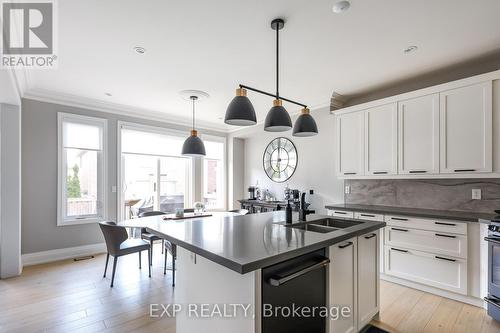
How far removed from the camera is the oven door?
2.28 meters

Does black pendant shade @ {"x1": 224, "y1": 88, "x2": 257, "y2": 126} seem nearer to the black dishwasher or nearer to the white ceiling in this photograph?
the white ceiling

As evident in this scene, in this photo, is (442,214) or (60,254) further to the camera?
(60,254)

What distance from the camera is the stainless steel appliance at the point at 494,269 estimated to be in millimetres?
2260

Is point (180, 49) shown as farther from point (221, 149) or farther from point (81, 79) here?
point (221, 149)

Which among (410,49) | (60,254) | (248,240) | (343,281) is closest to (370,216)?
(343,281)

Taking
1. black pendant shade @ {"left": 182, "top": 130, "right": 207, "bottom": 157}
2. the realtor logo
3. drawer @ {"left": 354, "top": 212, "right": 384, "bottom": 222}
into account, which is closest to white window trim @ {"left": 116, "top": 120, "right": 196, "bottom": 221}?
black pendant shade @ {"left": 182, "top": 130, "right": 207, "bottom": 157}

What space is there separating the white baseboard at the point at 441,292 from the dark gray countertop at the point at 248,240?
1407 millimetres

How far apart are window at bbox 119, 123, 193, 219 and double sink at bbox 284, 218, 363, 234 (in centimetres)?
382

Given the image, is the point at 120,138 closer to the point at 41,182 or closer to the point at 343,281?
the point at 41,182

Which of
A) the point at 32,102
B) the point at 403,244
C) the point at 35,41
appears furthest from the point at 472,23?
the point at 32,102

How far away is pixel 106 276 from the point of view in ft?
10.9

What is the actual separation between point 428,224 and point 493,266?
0.62 m

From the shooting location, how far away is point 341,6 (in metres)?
1.92

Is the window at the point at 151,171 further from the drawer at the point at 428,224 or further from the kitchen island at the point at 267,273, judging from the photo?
the drawer at the point at 428,224
